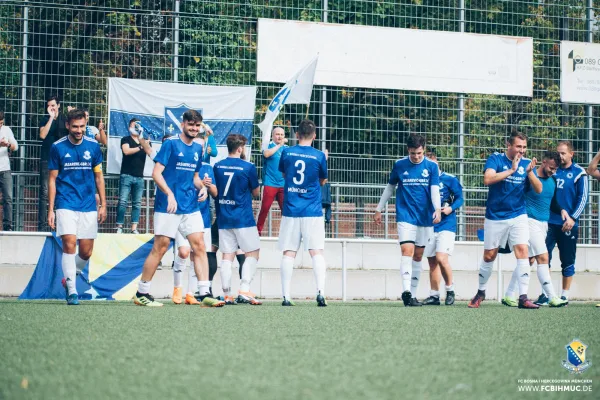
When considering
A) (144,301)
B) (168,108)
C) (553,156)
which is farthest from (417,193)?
(168,108)

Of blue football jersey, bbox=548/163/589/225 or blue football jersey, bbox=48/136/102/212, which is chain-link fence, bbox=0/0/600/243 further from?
blue football jersey, bbox=48/136/102/212

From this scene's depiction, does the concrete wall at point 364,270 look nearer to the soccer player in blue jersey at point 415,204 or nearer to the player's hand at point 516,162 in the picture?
the soccer player in blue jersey at point 415,204

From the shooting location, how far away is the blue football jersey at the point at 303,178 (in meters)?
11.2

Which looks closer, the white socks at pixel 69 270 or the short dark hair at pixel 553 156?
the white socks at pixel 69 270

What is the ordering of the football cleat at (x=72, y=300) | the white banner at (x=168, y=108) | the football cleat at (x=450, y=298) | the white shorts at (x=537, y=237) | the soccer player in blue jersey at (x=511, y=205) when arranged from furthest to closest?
the white banner at (x=168, y=108) → the football cleat at (x=450, y=298) → the white shorts at (x=537, y=237) → the soccer player in blue jersey at (x=511, y=205) → the football cleat at (x=72, y=300)

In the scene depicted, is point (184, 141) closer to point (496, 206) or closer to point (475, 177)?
point (496, 206)

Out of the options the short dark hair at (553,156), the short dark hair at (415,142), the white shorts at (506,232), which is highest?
the short dark hair at (415,142)

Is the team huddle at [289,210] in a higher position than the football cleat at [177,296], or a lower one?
higher

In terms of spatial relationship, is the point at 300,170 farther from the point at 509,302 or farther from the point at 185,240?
the point at 509,302

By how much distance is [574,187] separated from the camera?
1301 cm

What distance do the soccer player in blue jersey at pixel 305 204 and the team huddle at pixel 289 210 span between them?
1cm

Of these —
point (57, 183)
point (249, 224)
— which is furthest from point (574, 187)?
point (57, 183)

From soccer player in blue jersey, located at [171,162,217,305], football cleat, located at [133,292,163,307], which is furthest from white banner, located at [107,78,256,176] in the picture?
football cleat, located at [133,292,163,307]

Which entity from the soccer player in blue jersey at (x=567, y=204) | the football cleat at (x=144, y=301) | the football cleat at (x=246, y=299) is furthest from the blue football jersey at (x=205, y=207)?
the soccer player in blue jersey at (x=567, y=204)
